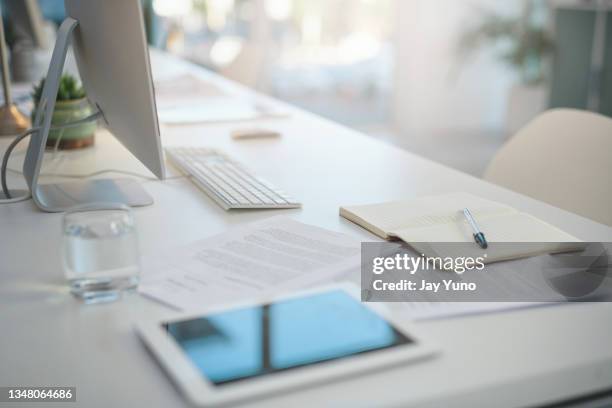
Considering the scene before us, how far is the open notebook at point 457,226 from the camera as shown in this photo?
3.23 feet

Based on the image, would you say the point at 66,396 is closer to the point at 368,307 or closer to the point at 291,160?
the point at 368,307

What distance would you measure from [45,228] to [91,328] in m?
0.37

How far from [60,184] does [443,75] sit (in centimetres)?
419

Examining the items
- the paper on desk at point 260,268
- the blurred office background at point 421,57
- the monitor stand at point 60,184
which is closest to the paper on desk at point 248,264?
the paper on desk at point 260,268

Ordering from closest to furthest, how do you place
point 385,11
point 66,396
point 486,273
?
1. point 66,396
2. point 486,273
3. point 385,11

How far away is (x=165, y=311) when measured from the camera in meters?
0.83

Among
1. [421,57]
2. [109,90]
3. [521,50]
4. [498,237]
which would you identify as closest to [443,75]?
[421,57]

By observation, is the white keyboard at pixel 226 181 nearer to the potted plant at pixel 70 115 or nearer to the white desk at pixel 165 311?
the white desk at pixel 165 311

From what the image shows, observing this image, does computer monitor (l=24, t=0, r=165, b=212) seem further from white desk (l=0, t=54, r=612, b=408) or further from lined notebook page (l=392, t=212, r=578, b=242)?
lined notebook page (l=392, t=212, r=578, b=242)

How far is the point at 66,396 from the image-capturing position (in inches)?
26.4

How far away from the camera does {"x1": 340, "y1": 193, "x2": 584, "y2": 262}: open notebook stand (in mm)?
983

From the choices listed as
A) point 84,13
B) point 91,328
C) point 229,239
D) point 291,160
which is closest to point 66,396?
point 91,328

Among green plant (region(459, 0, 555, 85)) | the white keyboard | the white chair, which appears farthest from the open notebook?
green plant (region(459, 0, 555, 85))

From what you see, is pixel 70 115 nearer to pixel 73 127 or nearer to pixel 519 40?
pixel 73 127
